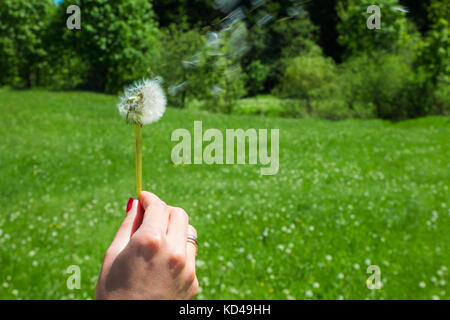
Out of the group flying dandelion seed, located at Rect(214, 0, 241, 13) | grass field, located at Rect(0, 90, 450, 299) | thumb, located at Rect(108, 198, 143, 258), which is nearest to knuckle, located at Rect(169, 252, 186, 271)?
thumb, located at Rect(108, 198, 143, 258)

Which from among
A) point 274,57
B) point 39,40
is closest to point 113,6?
point 274,57

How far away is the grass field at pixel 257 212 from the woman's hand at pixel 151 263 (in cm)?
216

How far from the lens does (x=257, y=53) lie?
1201 centimetres

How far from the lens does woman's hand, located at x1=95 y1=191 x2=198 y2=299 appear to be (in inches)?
29.5

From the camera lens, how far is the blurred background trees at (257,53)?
13.4 feet

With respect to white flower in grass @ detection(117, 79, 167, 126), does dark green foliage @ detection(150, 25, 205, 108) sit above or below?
above

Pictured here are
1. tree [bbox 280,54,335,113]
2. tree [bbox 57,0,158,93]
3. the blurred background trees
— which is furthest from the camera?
tree [bbox 280,54,335,113]

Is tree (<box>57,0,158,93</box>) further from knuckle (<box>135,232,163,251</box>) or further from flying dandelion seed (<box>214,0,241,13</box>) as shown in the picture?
knuckle (<box>135,232,163,251</box>)

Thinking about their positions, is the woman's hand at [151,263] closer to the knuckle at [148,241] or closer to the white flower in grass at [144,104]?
the knuckle at [148,241]

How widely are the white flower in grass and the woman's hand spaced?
7.8 inches

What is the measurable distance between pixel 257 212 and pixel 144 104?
3.42 metres

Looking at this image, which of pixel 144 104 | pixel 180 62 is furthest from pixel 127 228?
pixel 180 62

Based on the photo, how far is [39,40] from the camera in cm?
2044

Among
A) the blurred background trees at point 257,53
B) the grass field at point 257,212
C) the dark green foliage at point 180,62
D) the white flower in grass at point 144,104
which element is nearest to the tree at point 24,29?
the blurred background trees at point 257,53
